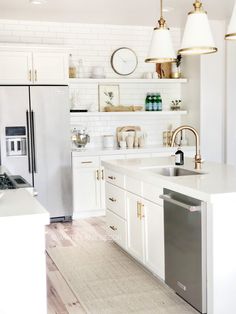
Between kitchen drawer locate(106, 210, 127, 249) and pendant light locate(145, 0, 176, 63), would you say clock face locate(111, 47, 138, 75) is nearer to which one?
kitchen drawer locate(106, 210, 127, 249)

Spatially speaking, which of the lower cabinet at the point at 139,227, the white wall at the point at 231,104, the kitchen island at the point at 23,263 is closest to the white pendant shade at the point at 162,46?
the lower cabinet at the point at 139,227

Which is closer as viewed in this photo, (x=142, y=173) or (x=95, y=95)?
(x=142, y=173)

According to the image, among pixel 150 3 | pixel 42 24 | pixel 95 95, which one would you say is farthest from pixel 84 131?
pixel 150 3

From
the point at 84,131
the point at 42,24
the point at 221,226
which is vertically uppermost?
the point at 42,24

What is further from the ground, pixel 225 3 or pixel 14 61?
pixel 225 3

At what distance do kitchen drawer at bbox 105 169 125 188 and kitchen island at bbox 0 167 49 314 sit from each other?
1966 mm

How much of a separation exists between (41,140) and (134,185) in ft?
7.14

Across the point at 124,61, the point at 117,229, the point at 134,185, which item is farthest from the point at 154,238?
the point at 124,61

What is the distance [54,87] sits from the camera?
5863mm

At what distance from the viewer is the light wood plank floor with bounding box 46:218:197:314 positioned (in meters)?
3.34

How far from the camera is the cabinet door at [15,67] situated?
5.68 meters

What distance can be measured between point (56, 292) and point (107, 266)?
0.71 meters

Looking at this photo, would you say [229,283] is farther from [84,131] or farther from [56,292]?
[84,131]

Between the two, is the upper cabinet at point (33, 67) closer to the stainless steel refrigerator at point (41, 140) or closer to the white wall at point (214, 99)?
the stainless steel refrigerator at point (41, 140)
